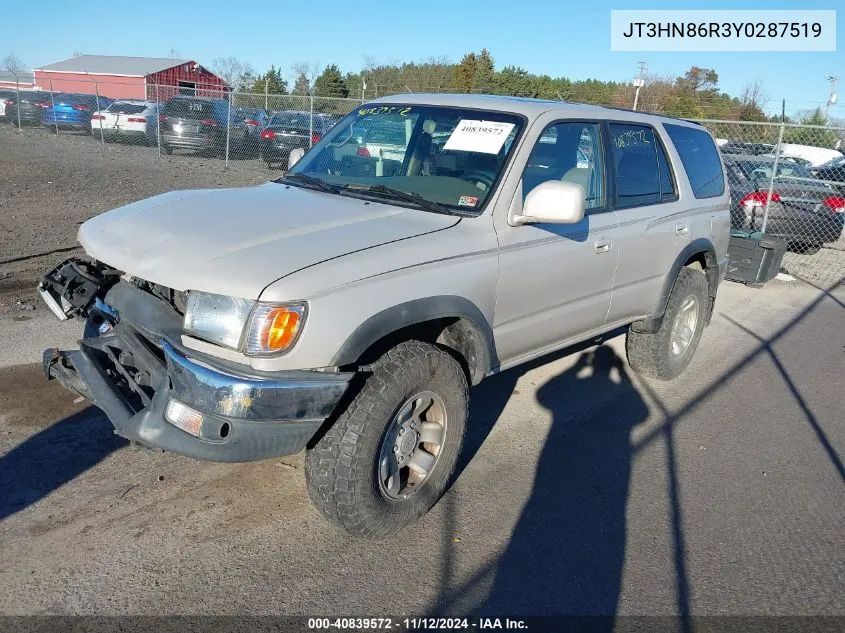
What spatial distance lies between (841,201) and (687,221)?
8405mm

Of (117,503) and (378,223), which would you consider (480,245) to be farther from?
(117,503)

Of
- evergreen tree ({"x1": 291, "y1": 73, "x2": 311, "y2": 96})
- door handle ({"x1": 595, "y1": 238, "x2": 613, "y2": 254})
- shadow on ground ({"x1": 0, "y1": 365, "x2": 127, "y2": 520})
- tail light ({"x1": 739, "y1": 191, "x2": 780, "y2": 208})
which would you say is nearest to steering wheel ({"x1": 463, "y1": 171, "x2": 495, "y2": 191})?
door handle ({"x1": 595, "y1": 238, "x2": 613, "y2": 254})

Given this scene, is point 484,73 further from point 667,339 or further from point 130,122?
point 667,339

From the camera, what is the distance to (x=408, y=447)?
3.65 meters

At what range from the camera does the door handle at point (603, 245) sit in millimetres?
4595

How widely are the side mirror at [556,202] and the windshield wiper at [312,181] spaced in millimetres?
1146

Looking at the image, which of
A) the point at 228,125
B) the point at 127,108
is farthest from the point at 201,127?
the point at 127,108

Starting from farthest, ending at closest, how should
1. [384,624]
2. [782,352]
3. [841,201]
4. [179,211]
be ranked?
[841,201] → [782,352] → [179,211] → [384,624]

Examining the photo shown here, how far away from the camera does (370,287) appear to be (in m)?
3.24

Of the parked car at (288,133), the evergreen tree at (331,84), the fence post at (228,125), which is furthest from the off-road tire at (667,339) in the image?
the evergreen tree at (331,84)

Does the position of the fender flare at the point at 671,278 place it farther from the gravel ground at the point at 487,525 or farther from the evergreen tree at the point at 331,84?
the evergreen tree at the point at 331,84

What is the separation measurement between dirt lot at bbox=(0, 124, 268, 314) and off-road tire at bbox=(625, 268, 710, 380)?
17.1 feet

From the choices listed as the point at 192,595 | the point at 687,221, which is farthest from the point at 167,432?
the point at 687,221

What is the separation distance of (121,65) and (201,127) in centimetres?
3290
